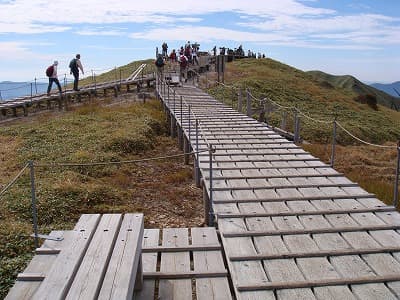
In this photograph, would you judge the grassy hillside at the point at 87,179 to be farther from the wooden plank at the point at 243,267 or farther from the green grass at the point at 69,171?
the wooden plank at the point at 243,267

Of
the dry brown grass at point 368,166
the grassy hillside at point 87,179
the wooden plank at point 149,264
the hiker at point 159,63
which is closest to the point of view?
the wooden plank at point 149,264

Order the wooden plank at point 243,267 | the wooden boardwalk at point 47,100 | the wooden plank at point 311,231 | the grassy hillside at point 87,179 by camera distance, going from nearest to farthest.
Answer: the wooden plank at point 243,267 → the wooden plank at point 311,231 → the grassy hillside at point 87,179 → the wooden boardwalk at point 47,100

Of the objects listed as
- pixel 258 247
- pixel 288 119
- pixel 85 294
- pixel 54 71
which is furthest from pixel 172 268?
pixel 288 119

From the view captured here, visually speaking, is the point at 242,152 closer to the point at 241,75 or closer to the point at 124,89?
the point at 124,89

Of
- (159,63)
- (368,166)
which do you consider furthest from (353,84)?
(368,166)

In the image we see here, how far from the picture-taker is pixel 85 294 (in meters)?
3.39

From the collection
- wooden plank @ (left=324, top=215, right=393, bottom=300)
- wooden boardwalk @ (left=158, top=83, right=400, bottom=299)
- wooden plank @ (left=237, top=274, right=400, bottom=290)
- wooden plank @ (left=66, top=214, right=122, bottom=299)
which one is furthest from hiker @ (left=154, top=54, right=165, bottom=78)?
wooden plank @ (left=237, top=274, right=400, bottom=290)

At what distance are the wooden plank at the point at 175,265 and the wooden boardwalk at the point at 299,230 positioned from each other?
0.50 m

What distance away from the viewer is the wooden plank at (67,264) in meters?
3.41

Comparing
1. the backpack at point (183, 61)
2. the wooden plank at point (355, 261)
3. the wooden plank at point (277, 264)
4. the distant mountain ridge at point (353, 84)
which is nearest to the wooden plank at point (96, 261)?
the wooden plank at point (277, 264)

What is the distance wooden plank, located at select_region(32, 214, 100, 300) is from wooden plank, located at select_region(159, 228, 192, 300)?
970mm

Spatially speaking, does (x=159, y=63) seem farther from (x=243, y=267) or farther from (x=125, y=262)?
(x=125, y=262)

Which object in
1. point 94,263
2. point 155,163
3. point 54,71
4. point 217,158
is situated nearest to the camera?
point 94,263

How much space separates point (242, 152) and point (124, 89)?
19.8m
